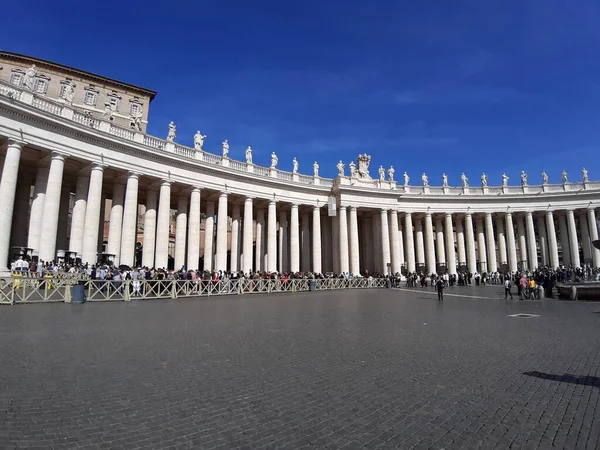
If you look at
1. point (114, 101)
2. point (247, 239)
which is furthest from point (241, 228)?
point (114, 101)

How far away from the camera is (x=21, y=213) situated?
89.4ft

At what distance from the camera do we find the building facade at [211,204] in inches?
930

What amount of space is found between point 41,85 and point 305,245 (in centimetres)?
3790

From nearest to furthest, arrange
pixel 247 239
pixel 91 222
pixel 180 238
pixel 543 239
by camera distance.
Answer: pixel 91 222, pixel 180 238, pixel 247 239, pixel 543 239

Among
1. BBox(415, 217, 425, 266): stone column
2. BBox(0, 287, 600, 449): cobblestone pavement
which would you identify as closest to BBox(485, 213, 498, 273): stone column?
BBox(415, 217, 425, 266): stone column

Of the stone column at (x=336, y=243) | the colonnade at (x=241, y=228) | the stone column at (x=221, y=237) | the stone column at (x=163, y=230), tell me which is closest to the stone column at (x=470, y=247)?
the colonnade at (x=241, y=228)

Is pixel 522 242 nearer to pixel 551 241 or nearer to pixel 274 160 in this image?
pixel 551 241

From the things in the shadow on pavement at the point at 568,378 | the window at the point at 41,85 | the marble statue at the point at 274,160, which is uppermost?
the window at the point at 41,85

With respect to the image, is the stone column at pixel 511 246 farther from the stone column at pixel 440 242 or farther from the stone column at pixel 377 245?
the stone column at pixel 377 245

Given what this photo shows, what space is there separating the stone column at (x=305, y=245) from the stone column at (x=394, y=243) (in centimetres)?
1039

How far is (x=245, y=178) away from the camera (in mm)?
34844

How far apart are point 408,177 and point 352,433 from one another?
1829 inches

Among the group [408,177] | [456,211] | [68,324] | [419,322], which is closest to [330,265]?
[408,177]

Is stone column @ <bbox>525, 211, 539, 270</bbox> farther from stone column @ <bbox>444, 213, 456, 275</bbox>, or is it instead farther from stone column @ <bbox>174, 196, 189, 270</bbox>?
stone column @ <bbox>174, 196, 189, 270</bbox>
